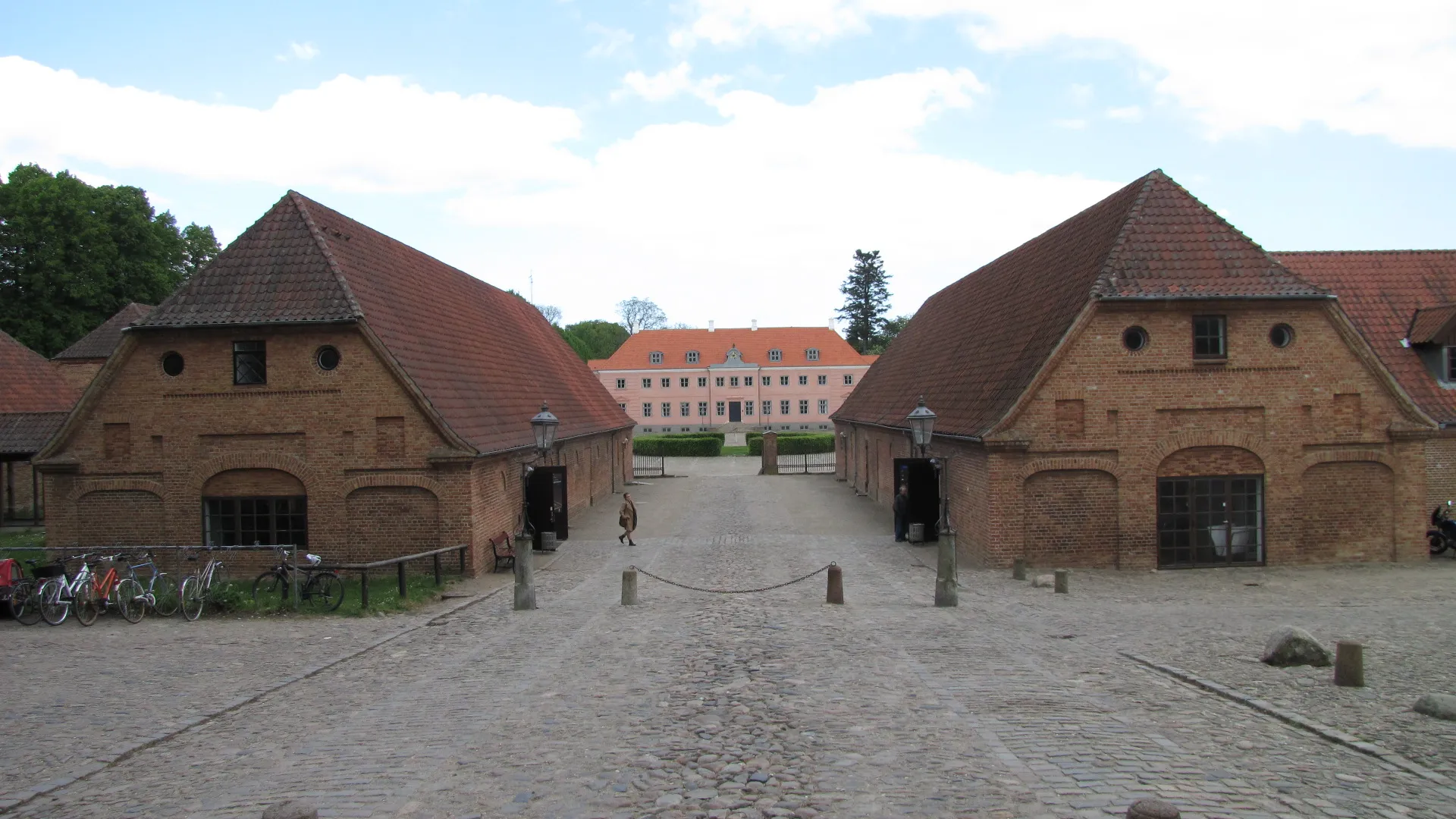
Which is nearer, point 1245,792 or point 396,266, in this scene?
point 1245,792

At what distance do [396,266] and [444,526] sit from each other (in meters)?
7.98

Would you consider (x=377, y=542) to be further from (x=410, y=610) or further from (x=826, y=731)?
(x=826, y=731)

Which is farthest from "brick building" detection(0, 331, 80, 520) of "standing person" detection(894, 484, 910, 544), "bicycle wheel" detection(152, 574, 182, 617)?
"standing person" detection(894, 484, 910, 544)

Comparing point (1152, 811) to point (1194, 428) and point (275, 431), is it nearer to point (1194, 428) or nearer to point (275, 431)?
point (1194, 428)

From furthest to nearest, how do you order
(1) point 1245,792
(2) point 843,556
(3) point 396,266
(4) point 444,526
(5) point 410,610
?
1. (3) point 396,266
2. (2) point 843,556
3. (4) point 444,526
4. (5) point 410,610
5. (1) point 1245,792

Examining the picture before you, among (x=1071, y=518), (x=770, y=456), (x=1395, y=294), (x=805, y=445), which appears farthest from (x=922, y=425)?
(x=805, y=445)

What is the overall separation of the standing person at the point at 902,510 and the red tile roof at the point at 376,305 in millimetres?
9054

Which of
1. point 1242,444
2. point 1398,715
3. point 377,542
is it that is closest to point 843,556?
point 1242,444

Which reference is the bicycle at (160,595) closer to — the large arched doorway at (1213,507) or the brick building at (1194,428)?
the brick building at (1194,428)

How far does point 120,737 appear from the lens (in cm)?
787

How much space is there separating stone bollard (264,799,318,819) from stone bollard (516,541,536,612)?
846 cm

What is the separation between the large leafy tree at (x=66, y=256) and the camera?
46.2 m

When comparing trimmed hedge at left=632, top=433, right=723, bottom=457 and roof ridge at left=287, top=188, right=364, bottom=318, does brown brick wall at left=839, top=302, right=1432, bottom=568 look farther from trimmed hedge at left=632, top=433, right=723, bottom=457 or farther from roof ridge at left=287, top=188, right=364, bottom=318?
trimmed hedge at left=632, top=433, right=723, bottom=457

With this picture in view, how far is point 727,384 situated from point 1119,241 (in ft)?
205
